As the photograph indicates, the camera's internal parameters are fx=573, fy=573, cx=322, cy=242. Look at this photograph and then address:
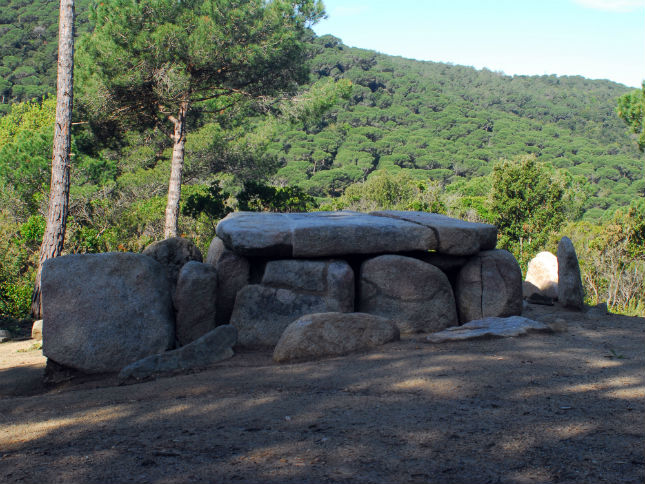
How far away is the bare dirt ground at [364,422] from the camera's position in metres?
2.51

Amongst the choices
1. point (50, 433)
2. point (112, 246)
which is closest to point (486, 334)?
point (50, 433)

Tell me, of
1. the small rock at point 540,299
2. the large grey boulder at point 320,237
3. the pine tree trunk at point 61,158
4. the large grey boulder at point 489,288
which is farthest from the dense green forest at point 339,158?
the large grey boulder at point 320,237

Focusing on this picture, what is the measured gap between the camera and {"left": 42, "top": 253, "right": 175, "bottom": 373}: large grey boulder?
5391mm

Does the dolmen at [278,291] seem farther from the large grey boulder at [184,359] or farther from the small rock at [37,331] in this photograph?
the small rock at [37,331]

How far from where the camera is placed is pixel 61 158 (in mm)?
9586

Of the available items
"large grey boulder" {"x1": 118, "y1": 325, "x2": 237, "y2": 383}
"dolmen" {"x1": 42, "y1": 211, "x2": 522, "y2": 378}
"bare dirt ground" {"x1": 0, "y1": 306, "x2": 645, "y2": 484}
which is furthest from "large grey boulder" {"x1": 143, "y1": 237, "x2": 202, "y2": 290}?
"bare dirt ground" {"x1": 0, "y1": 306, "x2": 645, "y2": 484}

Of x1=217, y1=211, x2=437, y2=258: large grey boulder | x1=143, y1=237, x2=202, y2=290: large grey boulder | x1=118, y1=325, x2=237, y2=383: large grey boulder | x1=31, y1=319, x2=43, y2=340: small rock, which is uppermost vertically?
x1=217, y1=211, x2=437, y2=258: large grey boulder

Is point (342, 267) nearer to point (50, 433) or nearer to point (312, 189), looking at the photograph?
point (50, 433)

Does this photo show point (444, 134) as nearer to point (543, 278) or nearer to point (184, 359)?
point (543, 278)

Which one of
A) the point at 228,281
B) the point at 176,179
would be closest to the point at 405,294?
the point at 228,281

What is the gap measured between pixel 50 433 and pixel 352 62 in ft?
207

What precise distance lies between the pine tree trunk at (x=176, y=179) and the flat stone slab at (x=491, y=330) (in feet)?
29.6

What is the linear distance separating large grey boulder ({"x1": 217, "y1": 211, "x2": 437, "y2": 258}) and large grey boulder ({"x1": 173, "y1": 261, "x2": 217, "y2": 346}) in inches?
18.6

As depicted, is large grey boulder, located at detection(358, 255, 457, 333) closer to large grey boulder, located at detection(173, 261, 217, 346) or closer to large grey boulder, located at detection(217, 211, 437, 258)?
large grey boulder, located at detection(217, 211, 437, 258)
